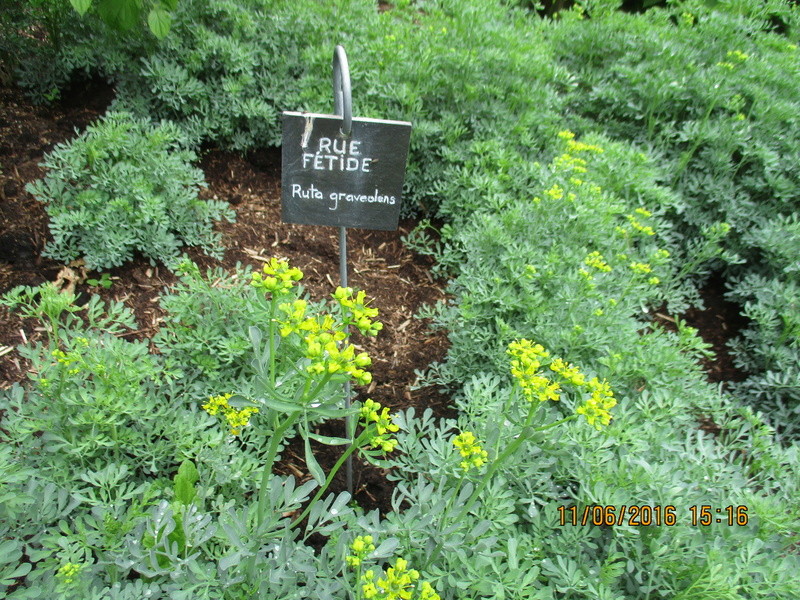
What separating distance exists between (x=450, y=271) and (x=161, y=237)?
1.59 metres

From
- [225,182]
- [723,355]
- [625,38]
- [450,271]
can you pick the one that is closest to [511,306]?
[450,271]

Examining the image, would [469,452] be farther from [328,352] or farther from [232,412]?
[232,412]

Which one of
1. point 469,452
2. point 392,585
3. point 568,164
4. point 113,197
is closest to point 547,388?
point 469,452

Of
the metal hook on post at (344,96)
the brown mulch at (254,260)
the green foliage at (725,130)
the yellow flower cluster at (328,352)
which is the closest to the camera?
the yellow flower cluster at (328,352)

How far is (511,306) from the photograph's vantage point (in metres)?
2.51

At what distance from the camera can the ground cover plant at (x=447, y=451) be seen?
148 centimetres

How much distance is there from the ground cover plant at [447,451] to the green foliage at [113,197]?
1.30ft

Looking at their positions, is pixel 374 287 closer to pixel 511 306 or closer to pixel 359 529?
pixel 511 306

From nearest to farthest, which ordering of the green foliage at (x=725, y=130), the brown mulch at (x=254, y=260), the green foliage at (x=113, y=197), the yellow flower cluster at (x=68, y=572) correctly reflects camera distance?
the yellow flower cluster at (x=68, y=572), the brown mulch at (x=254, y=260), the green foliage at (x=113, y=197), the green foliage at (x=725, y=130)
